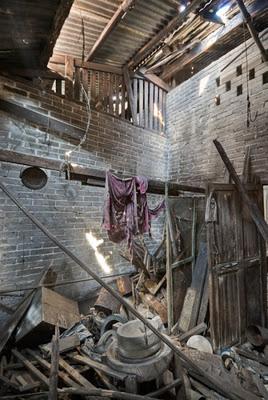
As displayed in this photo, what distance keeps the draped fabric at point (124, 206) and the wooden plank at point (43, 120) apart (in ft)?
6.48

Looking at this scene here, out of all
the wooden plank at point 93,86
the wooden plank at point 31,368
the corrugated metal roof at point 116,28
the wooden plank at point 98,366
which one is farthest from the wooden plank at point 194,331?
the corrugated metal roof at point 116,28

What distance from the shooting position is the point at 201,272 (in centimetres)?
490

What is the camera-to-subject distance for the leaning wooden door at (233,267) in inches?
162

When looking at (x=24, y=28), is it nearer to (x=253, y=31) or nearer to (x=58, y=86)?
(x=58, y=86)

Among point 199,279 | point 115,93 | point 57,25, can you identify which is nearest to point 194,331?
point 199,279

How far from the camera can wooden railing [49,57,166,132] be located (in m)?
5.27

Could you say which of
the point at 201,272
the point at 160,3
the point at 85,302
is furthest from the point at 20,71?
the point at 201,272

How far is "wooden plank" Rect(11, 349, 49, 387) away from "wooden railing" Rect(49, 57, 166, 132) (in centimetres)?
450

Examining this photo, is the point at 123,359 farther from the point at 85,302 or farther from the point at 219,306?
the point at 85,302

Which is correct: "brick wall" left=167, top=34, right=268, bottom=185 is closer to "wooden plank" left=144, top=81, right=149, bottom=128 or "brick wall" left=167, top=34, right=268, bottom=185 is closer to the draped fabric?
"wooden plank" left=144, top=81, right=149, bottom=128

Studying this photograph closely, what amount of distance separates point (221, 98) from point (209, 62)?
1211 millimetres

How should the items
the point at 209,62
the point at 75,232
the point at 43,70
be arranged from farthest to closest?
the point at 209,62
the point at 75,232
the point at 43,70

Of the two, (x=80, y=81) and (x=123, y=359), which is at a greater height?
(x=80, y=81)

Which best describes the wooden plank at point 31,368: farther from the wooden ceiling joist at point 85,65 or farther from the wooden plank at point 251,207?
the wooden ceiling joist at point 85,65
